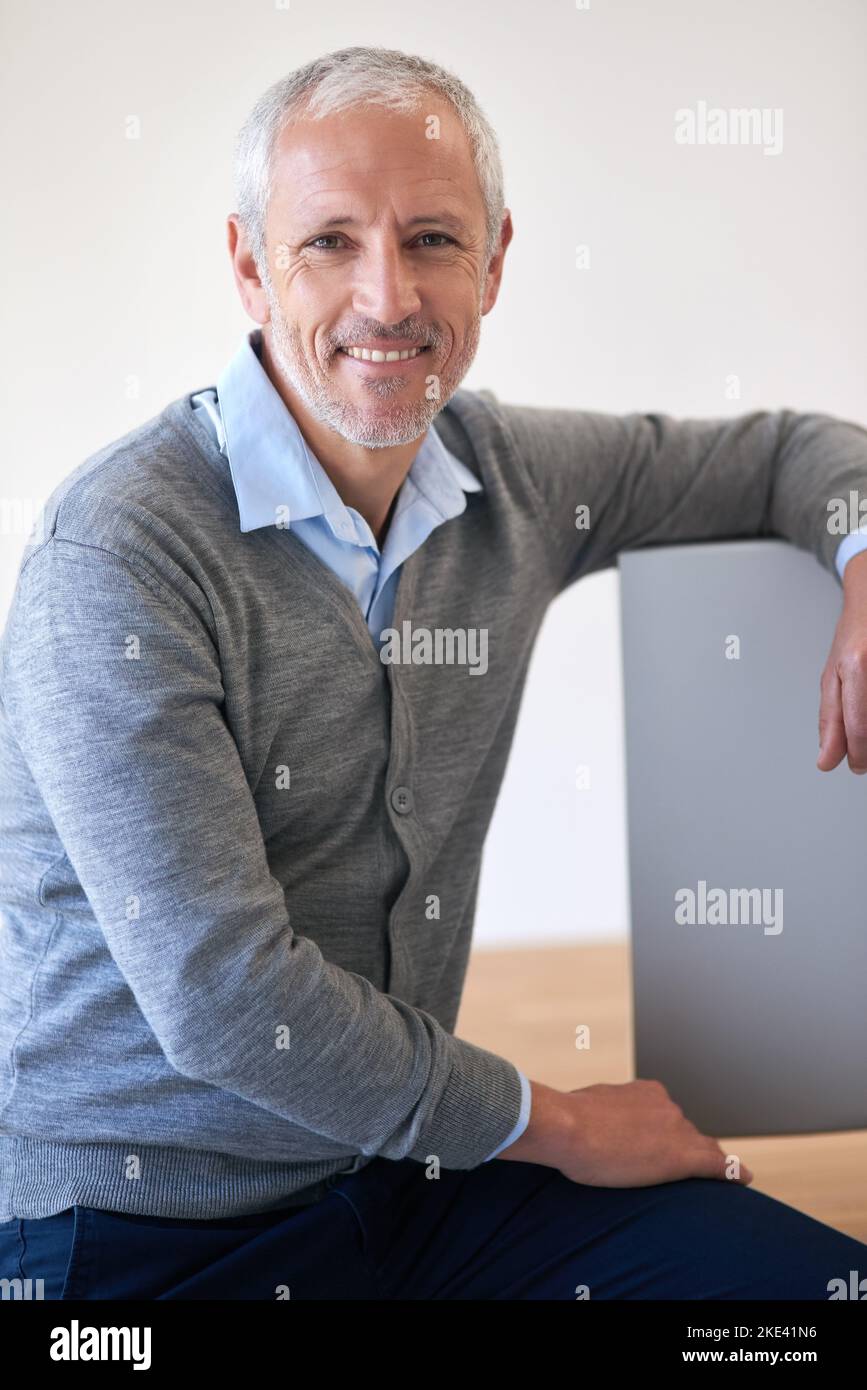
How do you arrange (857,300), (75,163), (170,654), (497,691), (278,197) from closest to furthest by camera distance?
(170,654)
(278,197)
(497,691)
(75,163)
(857,300)

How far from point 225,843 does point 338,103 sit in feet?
→ 2.07

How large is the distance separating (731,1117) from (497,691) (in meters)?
0.53

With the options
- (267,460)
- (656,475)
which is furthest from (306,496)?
(656,475)

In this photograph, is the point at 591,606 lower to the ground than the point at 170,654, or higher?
higher

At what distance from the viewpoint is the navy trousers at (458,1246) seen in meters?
1.11

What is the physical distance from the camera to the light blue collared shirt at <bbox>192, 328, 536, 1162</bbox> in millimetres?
1163

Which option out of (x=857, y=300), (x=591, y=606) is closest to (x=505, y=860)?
(x=591, y=606)

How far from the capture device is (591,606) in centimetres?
273

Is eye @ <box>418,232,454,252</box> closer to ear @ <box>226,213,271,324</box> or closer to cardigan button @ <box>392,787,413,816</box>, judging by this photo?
ear @ <box>226,213,271,324</box>

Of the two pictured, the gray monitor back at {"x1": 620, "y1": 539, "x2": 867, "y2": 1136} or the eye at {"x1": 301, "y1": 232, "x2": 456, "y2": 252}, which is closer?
the eye at {"x1": 301, "y1": 232, "x2": 456, "y2": 252}

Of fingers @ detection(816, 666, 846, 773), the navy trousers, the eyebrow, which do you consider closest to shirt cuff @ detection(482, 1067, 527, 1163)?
the navy trousers

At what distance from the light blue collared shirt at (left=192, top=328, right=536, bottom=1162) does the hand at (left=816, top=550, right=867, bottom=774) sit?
386 mm

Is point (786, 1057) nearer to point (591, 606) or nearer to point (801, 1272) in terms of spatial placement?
point (801, 1272)

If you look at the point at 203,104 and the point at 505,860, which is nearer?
the point at 203,104
